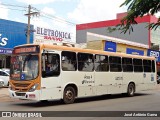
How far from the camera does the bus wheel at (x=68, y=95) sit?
50.3ft

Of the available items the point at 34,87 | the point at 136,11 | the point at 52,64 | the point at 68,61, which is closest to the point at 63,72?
the point at 68,61

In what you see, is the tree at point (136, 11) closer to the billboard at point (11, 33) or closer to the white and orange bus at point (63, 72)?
the white and orange bus at point (63, 72)

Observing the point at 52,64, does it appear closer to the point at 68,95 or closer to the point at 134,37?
the point at 68,95

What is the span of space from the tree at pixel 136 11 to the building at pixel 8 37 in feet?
99.5

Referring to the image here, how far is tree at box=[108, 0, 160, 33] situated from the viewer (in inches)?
293

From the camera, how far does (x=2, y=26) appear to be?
124ft

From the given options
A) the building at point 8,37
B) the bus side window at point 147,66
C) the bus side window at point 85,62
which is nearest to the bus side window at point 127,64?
the bus side window at point 147,66

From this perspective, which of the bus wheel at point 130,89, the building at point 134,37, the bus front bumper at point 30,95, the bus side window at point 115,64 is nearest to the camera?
the bus front bumper at point 30,95

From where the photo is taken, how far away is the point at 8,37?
38.5m

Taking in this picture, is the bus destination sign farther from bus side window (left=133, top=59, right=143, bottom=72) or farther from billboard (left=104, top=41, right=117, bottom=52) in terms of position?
billboard (left=104, top=41, right=117, bottom=52)

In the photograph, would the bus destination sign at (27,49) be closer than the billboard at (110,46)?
Yes

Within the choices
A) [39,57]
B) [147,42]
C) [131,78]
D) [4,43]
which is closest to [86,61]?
[39,57]

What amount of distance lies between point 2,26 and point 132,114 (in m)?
28.5

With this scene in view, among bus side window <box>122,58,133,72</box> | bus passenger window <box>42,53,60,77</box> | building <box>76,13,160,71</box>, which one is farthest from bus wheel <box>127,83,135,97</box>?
building <box>76,13,160,71</box>
